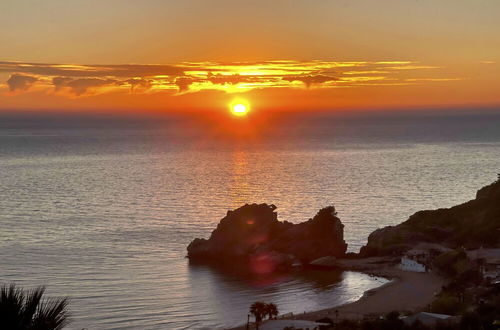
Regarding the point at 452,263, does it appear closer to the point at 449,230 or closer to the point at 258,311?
the point at 449,230

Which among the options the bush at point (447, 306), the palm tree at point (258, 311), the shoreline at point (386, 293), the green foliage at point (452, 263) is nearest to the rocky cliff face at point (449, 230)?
the shoreline at point (386, 293)

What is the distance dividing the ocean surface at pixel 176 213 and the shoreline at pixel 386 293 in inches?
40.7

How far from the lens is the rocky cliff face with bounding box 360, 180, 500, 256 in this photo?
50562 mm

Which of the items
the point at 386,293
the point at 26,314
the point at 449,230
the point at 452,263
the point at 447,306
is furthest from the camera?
the point at 449,230

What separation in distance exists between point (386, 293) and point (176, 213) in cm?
3275

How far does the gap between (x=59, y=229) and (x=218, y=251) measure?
15.8 m

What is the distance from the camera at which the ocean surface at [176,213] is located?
132 ft

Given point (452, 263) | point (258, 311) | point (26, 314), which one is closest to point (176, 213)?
point (452, 263)

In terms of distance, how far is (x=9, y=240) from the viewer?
5553 centimetres

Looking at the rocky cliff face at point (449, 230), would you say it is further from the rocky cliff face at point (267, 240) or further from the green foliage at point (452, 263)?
the green foliage at point (452, 263)

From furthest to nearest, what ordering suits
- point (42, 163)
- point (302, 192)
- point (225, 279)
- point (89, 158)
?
point (89, 158) → point (42, 163) → point (302, 192) → point (225, 279)

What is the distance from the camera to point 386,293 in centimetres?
Result: 4178

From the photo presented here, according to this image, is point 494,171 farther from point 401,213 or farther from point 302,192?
point 401,213

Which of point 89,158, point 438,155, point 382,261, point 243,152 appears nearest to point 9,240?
point 382,261
